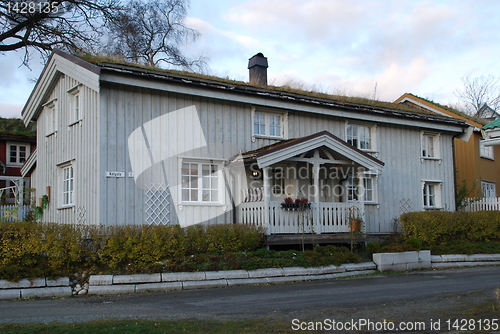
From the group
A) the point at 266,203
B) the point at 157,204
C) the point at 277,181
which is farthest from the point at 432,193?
the point at 157,204

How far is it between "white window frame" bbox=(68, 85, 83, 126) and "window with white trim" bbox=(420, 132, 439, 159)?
45.6 ft

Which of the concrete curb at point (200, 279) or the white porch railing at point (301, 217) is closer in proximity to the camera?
the concrete curb at point (200, 279)

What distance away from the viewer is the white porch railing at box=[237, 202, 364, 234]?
51.6 ft

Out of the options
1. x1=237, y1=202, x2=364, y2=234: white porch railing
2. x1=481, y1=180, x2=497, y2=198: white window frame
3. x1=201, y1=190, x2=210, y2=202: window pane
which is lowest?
x1=237, y1=202, x2=364, y2=234: white porch railing

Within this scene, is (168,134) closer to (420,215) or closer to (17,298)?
(17,298)

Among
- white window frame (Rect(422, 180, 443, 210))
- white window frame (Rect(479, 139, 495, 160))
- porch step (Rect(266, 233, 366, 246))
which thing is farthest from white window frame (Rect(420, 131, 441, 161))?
white window frame (Rect(479, 139, 495, 160))

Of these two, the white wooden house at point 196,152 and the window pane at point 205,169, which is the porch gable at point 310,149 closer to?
the white wooden house at point 196,152

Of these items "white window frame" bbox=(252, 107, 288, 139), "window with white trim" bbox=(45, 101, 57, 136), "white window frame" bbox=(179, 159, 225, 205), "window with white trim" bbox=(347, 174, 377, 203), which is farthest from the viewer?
"window with white trim" bbox=(347, 174, 377, 203)

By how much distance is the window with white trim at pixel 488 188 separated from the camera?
29.2 meters

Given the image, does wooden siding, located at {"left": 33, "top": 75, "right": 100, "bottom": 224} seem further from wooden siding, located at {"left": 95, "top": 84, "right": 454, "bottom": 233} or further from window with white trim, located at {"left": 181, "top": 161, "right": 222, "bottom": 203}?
window with white trim, located at {"left": 181, "top": 161, "right": 222, "bottom": 203}

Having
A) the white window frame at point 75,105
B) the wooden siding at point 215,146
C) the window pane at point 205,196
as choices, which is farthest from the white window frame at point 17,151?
the window pane at point 205,196

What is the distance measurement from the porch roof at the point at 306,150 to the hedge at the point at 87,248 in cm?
304

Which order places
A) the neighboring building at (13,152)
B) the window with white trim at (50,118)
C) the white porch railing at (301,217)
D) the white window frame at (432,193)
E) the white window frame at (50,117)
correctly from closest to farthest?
the white porch railing at (301,217) → the white window frame at (50,117) → the window with white trim at (50,118) → the white window frame at (432,193) → the neighboring building at (13,152)

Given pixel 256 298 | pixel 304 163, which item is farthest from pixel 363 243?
pixel 256 298
